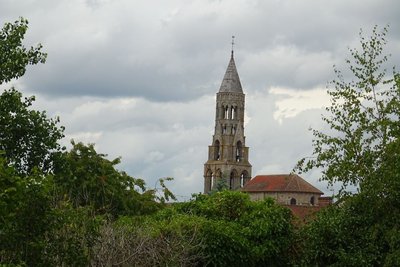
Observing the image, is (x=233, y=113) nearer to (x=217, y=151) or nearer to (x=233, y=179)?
(x=217, y=151)

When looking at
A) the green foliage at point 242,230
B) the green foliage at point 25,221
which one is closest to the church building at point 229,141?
the green foliage at point 242,230

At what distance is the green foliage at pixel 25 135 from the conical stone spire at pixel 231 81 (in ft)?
367

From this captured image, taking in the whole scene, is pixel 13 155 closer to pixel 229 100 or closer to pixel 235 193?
pixel 235 193

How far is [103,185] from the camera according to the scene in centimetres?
4206

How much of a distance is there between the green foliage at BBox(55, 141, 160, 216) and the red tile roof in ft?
247

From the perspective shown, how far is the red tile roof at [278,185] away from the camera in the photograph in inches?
4766

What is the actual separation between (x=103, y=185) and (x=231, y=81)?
333 feet

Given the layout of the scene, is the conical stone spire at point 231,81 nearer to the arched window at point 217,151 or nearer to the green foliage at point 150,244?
the arched window at point 217,151

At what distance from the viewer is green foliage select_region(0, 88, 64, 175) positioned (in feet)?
92.7

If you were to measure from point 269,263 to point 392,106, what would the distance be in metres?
8.54

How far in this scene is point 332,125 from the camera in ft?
91.4

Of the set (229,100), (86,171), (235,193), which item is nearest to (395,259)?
(235,193)

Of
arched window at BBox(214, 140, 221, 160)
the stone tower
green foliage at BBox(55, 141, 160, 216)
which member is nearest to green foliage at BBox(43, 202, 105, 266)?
green foliage at BBox(55, 141, 160, 216)

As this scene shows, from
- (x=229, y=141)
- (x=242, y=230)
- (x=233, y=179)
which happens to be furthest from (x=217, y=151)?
(x=242, y=230)
